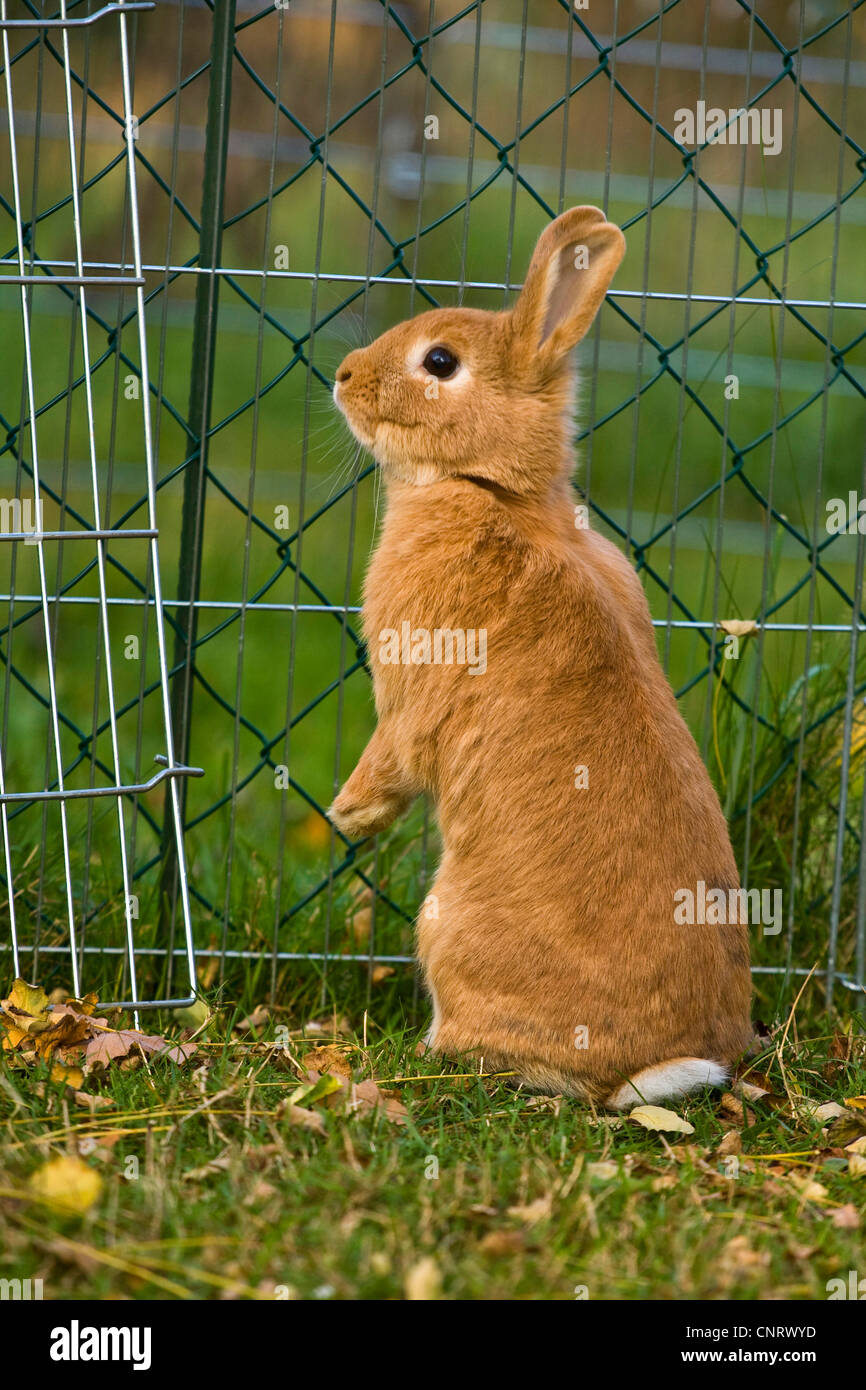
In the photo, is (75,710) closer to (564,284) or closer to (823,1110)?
(564,284)

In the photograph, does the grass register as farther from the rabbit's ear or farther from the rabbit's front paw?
the rabbit's ear

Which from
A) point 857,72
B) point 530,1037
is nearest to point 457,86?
point 857,72

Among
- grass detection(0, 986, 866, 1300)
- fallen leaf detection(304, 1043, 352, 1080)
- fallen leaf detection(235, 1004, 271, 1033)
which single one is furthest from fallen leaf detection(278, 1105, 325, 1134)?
fallen leaf detection(235, 1004, 271, 1033)

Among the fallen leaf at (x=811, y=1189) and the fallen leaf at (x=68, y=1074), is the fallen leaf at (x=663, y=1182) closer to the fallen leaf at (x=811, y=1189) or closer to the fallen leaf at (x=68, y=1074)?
the fallen leaf at (x=811, y=1189)

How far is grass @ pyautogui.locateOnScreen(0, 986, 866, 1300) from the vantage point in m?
1.83

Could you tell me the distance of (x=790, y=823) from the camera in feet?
11.2

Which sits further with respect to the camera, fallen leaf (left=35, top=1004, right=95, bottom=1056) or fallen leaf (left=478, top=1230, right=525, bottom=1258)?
fallen leaf (left=35, top=1004, right=95, bottom=1056)

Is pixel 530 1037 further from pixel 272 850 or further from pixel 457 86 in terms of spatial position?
pixel 457 86

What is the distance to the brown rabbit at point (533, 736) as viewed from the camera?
2.55 m

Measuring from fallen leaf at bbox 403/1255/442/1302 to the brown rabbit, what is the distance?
80 cm

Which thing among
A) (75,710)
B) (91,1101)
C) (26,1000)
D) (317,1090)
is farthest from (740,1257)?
(75,710)

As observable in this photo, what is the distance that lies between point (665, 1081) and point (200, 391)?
1.78 meters

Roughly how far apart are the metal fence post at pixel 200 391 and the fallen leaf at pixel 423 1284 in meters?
1.36
